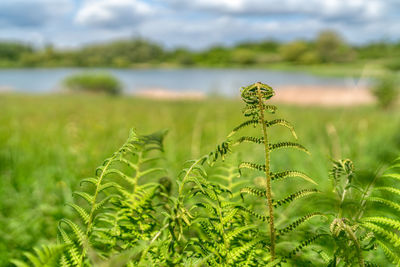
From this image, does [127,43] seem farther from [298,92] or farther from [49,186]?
[49,186]

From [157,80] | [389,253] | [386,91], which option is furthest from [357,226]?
[157,80]

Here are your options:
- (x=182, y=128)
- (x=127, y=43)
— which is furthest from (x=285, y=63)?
(x=182, y=128)

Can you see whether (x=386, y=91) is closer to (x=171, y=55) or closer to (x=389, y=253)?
(x=389, y=253)

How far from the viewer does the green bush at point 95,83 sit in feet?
92.1

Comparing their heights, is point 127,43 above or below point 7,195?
above

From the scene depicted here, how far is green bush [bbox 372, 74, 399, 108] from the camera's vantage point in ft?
49.3

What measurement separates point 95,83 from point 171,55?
28.1 meters

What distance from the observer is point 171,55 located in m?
54.5

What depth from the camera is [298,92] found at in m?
22.9

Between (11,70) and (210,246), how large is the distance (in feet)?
197

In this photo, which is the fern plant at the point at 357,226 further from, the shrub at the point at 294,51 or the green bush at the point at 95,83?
the shrub at the point at 294,51

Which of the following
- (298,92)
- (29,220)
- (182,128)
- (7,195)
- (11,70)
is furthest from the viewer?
(11,70)

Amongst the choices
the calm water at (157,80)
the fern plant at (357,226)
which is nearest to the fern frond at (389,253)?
the fern plant at (357,226)

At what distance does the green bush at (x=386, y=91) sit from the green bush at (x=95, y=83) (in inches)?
758
